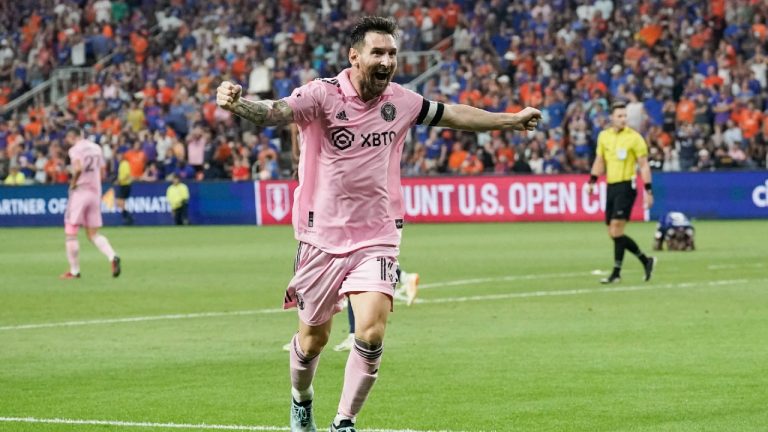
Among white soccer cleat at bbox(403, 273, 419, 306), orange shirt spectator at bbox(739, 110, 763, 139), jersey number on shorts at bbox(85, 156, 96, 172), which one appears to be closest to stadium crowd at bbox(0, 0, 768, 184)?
orange shirt spectator at bbox(739, 110, 763, 139)

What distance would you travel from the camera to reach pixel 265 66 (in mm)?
44250

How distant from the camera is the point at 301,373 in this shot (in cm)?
867

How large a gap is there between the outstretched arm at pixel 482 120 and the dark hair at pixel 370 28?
2.12ft

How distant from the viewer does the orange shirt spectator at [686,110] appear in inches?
1420

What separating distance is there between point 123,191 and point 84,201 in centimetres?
1990

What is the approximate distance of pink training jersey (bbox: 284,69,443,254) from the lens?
332 inches

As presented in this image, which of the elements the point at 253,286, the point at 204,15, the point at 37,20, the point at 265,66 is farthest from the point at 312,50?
the point at 253,286

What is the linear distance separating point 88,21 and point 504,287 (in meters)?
35.6

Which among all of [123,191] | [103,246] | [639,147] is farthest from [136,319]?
[123,191]

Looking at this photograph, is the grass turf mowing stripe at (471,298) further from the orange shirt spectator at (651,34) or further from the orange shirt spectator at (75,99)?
the orange shirt spectator at (75,99)

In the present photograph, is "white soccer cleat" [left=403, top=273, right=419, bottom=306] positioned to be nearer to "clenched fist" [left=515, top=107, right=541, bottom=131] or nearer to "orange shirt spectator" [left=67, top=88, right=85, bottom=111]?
"clenched fist" [left=515, top=107, right=541, bottom=131]

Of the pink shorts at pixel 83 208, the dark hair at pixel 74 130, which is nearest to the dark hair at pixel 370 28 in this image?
the dark hair at pixel 74 130

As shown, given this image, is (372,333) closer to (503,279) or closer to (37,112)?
(503,279)

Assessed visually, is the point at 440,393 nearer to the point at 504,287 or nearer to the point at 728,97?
the point at 504,287
